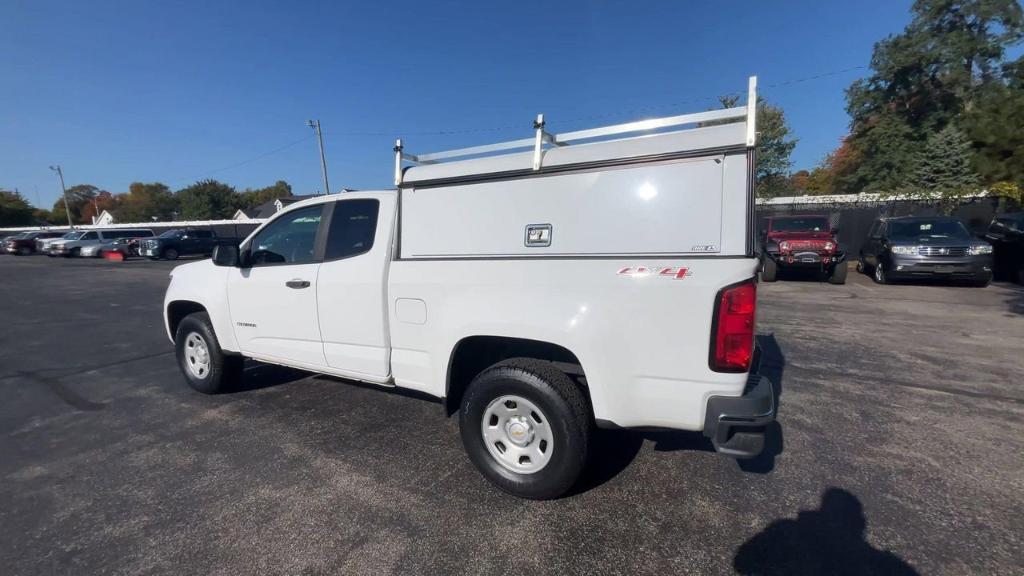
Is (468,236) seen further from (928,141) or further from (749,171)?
(928,141)

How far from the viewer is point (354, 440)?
368 cm

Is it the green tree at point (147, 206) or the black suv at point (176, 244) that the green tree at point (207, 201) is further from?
the black suv at point (176, 244)

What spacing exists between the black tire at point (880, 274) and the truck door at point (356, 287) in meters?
12.4

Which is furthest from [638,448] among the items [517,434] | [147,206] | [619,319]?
[147,206]

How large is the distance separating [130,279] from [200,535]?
60.1 ft

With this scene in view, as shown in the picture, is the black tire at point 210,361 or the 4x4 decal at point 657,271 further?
the black tire at point 210,361

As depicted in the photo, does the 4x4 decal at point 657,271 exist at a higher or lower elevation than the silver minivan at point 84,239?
lower

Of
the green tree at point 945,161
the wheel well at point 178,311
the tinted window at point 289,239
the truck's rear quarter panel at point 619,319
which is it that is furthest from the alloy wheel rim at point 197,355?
the green tree at point 945,161

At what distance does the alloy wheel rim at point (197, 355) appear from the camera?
183 inches

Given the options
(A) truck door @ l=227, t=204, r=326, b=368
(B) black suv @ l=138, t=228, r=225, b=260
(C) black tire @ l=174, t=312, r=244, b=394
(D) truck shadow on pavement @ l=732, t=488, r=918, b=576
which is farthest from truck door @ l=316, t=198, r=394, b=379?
(B) black suv @ l=138, t=228, r=225, b=260

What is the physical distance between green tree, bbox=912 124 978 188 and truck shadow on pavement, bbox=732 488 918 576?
2866cm

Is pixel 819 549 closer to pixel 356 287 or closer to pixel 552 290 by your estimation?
pixel 552 290

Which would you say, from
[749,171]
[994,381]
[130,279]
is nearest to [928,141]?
[994,381]

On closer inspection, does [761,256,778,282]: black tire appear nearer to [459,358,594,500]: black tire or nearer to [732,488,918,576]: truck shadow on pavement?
[732,488,918,576]: truck shadow on pavement
